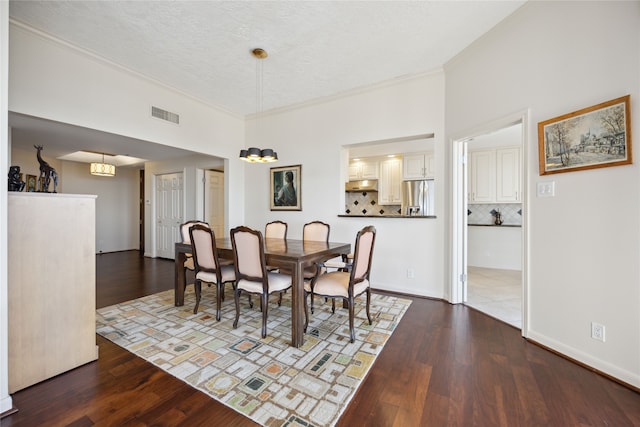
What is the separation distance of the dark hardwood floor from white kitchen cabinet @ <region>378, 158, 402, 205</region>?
393cm

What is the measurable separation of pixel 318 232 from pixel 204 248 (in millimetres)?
1495

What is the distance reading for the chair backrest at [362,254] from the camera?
7.55ft

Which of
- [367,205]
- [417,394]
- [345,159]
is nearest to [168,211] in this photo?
[345,159]

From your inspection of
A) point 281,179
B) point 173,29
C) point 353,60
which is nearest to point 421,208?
point 281,179

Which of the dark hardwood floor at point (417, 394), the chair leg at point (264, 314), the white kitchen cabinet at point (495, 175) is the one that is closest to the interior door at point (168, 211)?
the dark hardwood floor at point (417, 394)

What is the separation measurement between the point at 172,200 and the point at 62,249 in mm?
4698

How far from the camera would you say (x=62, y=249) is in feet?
6.01

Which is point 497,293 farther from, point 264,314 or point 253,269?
point 253,269

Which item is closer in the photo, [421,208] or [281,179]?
[281,179]

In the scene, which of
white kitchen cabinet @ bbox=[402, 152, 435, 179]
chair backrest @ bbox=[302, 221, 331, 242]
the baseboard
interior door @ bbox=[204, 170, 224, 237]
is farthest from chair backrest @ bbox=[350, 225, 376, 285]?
interior door @ bbox=[204, 170, 224, 237]

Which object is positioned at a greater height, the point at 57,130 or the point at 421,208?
the point at 57,130

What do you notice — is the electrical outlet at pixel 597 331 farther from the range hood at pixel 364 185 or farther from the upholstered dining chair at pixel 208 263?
the range hood at pixel 364 185

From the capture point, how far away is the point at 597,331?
6.17ft

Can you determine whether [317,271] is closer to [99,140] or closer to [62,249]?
[62,249]
